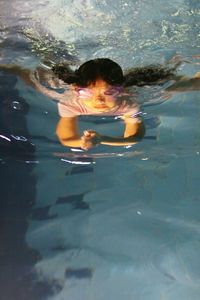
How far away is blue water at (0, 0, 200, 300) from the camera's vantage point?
300 centimetres

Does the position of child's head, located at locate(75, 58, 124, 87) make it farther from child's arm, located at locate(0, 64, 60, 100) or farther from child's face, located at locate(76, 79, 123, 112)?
child's arm, located at locate(0, 64, 60, 100)

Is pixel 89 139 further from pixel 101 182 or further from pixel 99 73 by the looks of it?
pixel 99 73

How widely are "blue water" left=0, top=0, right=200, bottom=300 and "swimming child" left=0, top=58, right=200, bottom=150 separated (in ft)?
0.28

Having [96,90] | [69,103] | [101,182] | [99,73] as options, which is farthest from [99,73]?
[101,182]

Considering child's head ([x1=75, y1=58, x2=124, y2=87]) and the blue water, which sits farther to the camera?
child's head ([x1=75, y1=58, x2=124, y2=87])

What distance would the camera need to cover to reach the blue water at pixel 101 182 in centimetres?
300

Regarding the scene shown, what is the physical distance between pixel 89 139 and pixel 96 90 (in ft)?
1.31

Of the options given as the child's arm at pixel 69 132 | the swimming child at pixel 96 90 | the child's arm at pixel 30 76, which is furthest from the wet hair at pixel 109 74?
the child's arm at pixel 69 132

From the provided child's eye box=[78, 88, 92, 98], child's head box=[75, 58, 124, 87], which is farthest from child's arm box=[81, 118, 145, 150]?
child's head box=[75, 58, 124, 87]

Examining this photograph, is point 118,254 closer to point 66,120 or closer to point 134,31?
point 66,120

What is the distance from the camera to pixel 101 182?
353cm

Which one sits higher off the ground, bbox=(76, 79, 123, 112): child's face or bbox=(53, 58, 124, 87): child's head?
bbox=(53, 58, 124, 87): child's head

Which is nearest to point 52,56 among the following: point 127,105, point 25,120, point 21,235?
point 25,120

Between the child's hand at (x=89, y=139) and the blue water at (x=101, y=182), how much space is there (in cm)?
9
